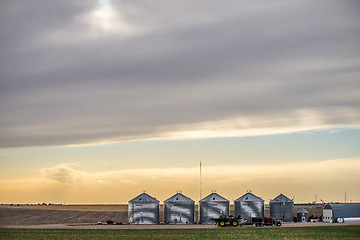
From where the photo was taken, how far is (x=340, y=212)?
393 ft

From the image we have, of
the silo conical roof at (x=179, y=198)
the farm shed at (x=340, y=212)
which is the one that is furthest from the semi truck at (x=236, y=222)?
the farm shed at (x=340, y=212)

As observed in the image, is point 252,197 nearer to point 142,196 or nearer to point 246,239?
point 142,196

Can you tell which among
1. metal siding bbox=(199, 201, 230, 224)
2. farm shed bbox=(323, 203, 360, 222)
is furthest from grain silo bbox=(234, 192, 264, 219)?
farm shed bbox=(323, 203, 360, 222)

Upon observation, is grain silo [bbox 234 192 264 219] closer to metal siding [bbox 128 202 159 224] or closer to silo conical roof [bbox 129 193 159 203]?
metal siding [bbox 128 202 159 224]

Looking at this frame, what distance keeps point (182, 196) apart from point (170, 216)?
5343mm

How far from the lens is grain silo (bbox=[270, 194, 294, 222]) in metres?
123

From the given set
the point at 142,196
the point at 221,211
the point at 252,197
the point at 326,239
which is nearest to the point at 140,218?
the point at 142,196

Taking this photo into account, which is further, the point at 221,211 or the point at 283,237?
the point at 221,211

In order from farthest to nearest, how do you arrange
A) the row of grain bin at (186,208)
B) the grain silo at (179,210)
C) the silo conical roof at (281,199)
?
the silo conical roof at (281,199) < the grain silo at (179,210) < the row of grain bin at (186,208)

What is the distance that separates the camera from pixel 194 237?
70.3m

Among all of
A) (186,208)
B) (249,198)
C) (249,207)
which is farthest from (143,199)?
(249,198)

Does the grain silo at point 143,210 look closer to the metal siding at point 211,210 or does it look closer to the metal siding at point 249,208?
the metal siding at point 211,210

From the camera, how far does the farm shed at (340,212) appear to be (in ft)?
392

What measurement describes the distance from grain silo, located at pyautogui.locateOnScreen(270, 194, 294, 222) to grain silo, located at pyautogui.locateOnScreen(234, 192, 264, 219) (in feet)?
24.2
